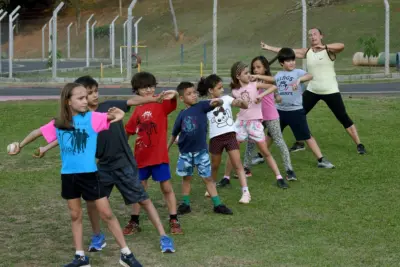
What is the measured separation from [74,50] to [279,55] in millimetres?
53038

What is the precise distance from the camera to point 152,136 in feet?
25.0

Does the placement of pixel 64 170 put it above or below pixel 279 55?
below

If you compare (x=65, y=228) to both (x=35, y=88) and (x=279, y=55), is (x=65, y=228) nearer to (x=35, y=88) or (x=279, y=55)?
(x=279, y=55)

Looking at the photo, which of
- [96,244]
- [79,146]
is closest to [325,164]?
[96,244]

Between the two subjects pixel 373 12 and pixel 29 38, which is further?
pixel 29 38

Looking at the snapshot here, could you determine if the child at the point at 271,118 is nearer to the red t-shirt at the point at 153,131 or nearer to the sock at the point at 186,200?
the sock at the point at 186,200

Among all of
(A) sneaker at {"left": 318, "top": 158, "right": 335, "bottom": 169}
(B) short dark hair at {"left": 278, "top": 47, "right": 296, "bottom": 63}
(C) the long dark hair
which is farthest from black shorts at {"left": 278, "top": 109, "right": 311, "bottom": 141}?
(C) the long dark hair

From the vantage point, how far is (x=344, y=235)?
7.44 m

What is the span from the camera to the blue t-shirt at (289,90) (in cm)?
1061

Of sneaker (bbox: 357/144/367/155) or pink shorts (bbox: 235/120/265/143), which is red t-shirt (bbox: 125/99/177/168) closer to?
pink shorts (bbox: 235/120/265/143)

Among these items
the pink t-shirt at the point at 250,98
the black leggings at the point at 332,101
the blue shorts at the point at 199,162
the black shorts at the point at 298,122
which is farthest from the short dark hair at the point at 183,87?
the black leggings at the point at 332,101

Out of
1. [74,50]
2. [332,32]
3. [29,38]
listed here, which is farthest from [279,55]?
[29,38]

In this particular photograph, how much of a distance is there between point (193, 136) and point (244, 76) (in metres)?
1.52

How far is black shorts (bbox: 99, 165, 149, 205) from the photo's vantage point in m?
7.10
